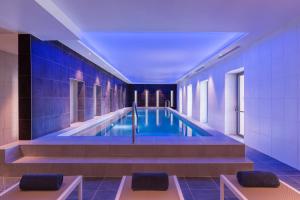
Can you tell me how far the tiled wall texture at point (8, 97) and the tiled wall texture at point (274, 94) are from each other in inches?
235

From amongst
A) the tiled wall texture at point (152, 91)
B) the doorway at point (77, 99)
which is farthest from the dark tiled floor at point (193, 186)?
the tiled wall texture at point (152, 91)

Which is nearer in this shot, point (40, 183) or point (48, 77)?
point (40, 183)

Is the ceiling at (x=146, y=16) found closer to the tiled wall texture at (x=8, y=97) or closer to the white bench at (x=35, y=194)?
the tiled wall texture at (x=8, y=97)

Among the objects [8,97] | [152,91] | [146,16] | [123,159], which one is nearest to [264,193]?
[123,159]

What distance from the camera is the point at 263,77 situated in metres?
6.13

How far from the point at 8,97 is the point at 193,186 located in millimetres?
5442

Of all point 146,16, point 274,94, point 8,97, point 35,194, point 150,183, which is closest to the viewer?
point 35,194

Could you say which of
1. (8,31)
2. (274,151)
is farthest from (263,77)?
(8,31)

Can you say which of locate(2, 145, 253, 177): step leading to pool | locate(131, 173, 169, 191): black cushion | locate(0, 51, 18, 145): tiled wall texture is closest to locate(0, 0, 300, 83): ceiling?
locate(0, 51, 18, 145): tiled wall texture

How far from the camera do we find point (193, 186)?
3887 mm

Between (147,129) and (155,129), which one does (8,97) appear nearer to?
(147,129)

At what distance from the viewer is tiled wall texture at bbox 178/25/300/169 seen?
4793 mm

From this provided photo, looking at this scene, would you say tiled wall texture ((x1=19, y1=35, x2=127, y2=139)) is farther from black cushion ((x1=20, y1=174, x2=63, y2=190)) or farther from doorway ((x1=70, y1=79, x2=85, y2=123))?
black cushion ((x1=20, y1=174, x2=63, y2=190))

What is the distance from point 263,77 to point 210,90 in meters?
5.10
